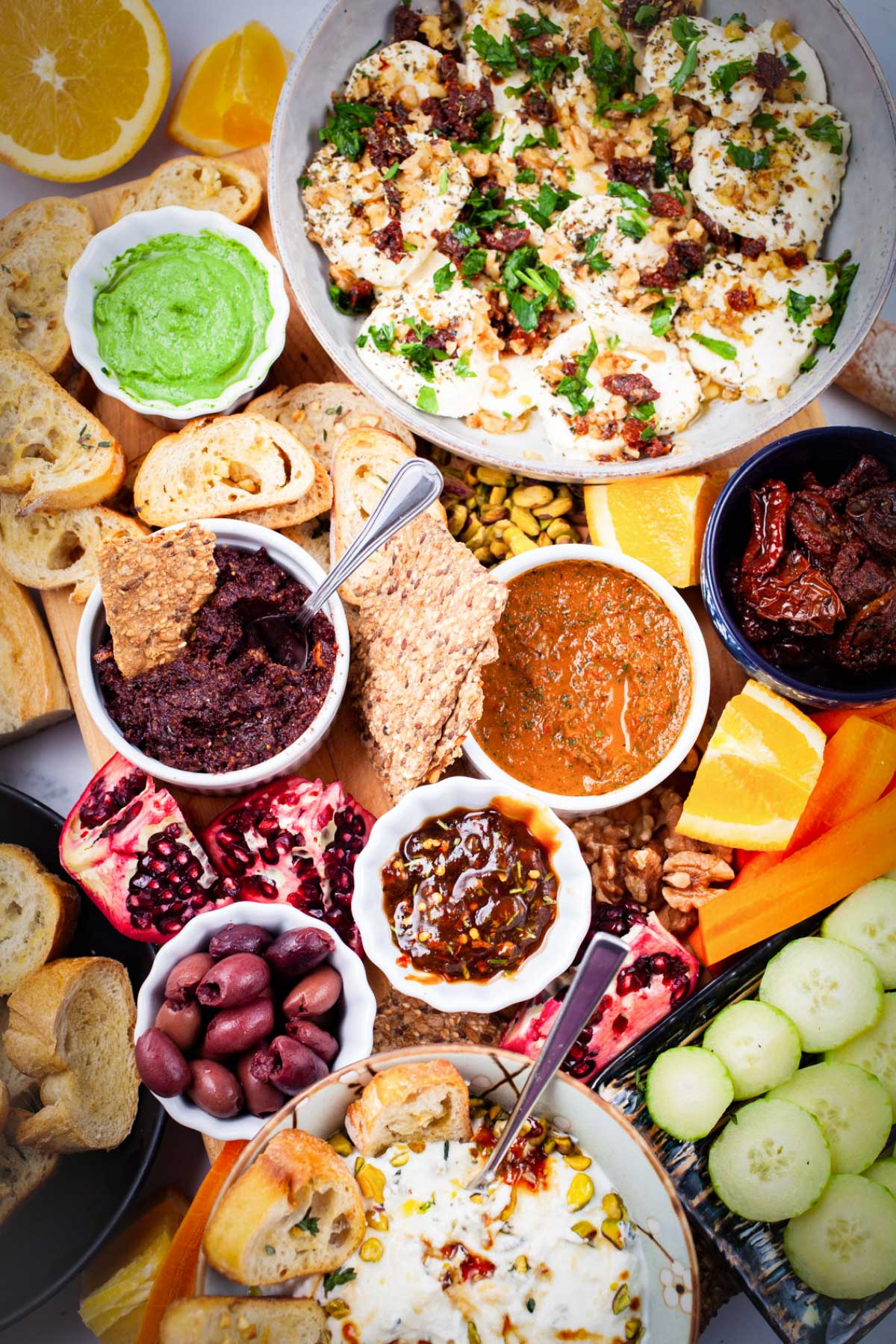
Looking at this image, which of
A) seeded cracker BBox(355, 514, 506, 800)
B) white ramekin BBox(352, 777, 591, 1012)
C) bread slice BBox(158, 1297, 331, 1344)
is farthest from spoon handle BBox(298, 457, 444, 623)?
bread slice BBox(158, 1297, 331, 1344)

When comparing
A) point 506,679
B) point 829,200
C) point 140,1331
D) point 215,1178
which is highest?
point 829,200

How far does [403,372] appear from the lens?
9.02 ft

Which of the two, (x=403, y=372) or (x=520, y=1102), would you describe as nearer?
(x=520, y=1102)

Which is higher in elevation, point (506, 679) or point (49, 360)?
point (49, 360)

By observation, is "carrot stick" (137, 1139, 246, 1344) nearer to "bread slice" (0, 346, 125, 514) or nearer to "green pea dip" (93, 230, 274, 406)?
"bread slice" (0, 346, 125, 514)

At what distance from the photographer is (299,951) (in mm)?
2379

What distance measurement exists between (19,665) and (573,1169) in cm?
194

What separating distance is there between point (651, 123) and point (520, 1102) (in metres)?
2.46

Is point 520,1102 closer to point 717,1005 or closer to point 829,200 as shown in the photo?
point 717,1005

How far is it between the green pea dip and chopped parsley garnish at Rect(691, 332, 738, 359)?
117cm

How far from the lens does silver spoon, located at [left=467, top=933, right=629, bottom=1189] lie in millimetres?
2062

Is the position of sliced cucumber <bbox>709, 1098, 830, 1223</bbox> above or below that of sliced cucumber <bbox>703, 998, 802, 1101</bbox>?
below

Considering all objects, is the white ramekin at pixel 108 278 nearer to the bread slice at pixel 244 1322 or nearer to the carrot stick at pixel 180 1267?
the carrot stick at pixel 180 1267

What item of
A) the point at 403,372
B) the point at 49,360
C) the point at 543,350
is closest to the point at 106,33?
the point at 49,360
